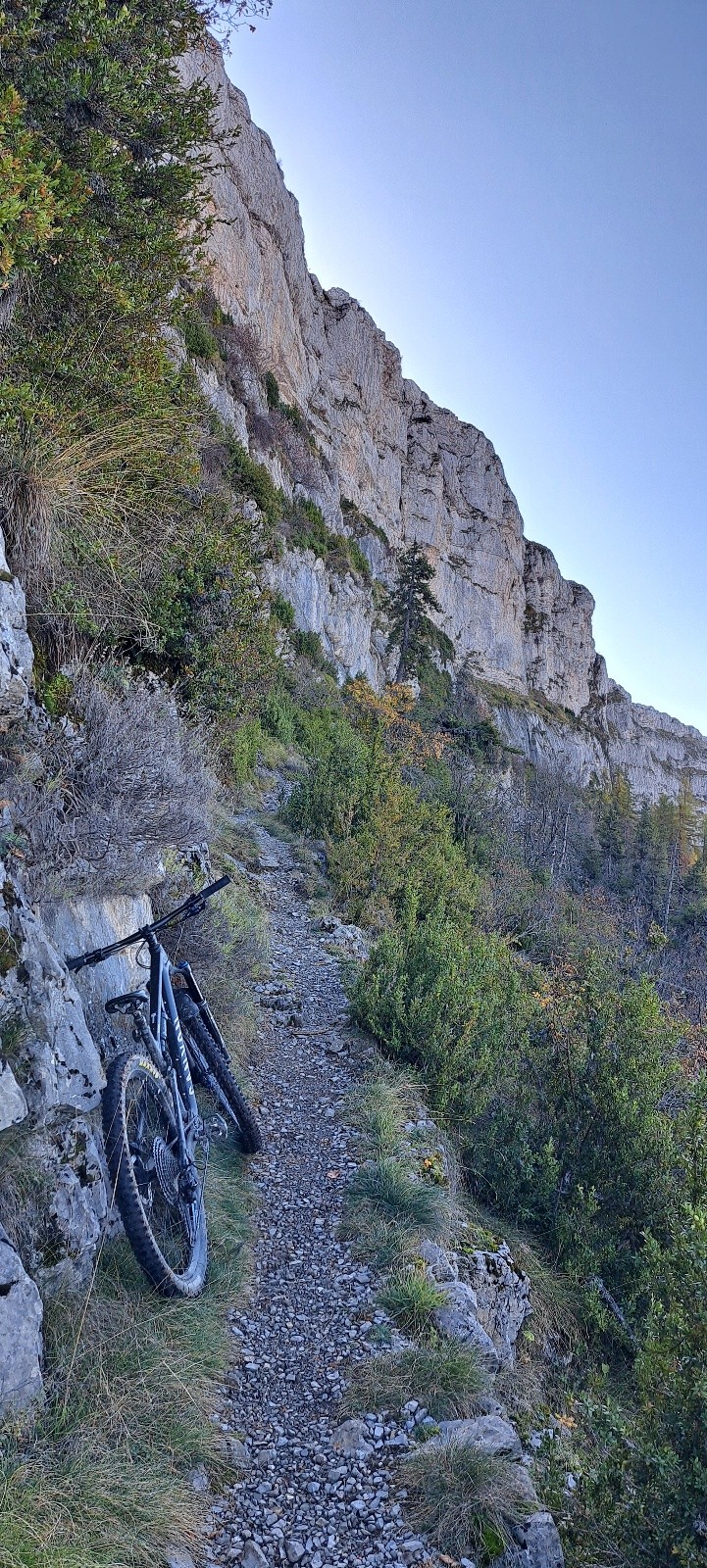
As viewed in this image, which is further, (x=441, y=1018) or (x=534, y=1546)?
(x=441, y=1018)

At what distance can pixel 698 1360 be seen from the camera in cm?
240

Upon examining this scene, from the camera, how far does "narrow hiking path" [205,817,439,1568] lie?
2.43 meters

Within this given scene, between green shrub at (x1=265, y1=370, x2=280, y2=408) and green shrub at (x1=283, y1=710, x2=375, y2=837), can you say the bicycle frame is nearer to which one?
green shrub at (x1=283, y1=710, x2=375, y2=837)

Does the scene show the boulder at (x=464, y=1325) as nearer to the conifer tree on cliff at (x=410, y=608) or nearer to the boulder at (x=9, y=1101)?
the boulder at (x=9, y=1101)

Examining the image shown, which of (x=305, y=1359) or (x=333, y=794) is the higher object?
(x=333, y=794)

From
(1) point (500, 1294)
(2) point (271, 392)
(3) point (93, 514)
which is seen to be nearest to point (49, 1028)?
(1) point (500, 1294)

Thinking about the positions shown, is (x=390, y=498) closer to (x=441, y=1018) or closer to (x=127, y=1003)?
(x=441, y=1018)

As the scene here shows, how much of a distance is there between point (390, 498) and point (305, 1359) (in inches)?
2230

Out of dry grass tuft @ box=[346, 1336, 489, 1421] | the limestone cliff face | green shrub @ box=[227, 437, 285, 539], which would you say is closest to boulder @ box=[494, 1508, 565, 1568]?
dry grass tuft @ box=[346, 1336, 489, 1421]

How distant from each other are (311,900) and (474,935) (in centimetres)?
211

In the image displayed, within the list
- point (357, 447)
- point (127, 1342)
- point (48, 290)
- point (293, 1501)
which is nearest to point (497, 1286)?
point (293, 1501)

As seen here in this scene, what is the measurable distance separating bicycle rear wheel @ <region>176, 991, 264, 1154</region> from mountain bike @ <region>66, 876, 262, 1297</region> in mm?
12

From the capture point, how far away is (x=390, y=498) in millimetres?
54469

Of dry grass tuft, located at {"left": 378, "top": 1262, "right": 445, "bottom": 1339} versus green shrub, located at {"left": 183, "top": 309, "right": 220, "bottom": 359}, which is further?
green shrub, located at {"left": 183, "top": 309, "right": 220, "bottom": 359}
